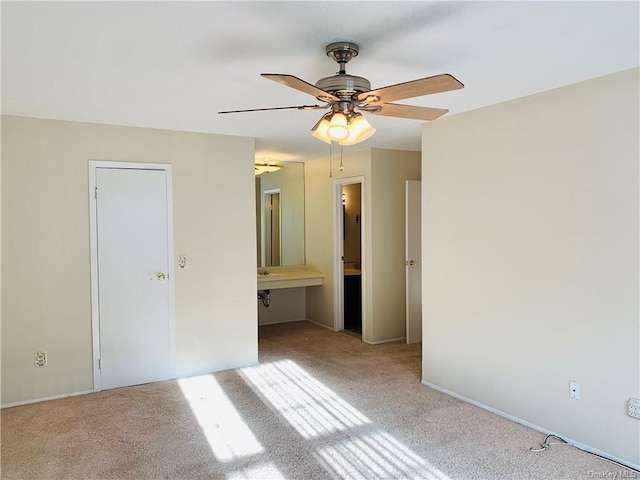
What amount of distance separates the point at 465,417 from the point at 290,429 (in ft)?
4.18

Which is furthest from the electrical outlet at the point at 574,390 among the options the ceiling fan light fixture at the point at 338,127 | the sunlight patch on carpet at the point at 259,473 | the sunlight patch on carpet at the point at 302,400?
the ceiling fan light fixture at the point at 338,127

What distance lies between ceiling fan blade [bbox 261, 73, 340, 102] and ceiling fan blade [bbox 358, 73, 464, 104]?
0.52 ft

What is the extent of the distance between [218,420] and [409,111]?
2.48 metres

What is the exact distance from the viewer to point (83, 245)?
3770 mm

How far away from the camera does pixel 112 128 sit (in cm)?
385

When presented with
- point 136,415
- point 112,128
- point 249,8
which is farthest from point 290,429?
point 112,128

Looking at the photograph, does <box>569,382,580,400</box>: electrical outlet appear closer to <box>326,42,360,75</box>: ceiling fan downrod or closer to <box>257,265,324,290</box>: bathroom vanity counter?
<box>326,42,360,75</box>: ceiling fan downrod

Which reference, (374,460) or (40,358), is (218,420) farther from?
(40,358)

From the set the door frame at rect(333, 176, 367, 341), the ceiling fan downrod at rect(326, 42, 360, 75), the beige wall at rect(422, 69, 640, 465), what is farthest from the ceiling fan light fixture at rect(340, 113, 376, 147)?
the door frame at rect(333, 176, 367, 341)

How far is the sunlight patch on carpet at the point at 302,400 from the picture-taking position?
3.18 metres

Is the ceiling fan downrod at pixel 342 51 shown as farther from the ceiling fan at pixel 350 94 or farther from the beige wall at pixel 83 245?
the beige wall at pixel 83 245

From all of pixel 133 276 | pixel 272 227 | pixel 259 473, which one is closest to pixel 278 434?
pixel 259 473

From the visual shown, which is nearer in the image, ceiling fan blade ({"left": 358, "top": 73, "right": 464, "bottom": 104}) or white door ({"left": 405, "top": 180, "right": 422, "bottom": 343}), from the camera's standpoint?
ceiling fan blade ({"left": 358, "top": 73, "right": 464, "bottom": 104})

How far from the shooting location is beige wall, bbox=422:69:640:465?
2.62m
